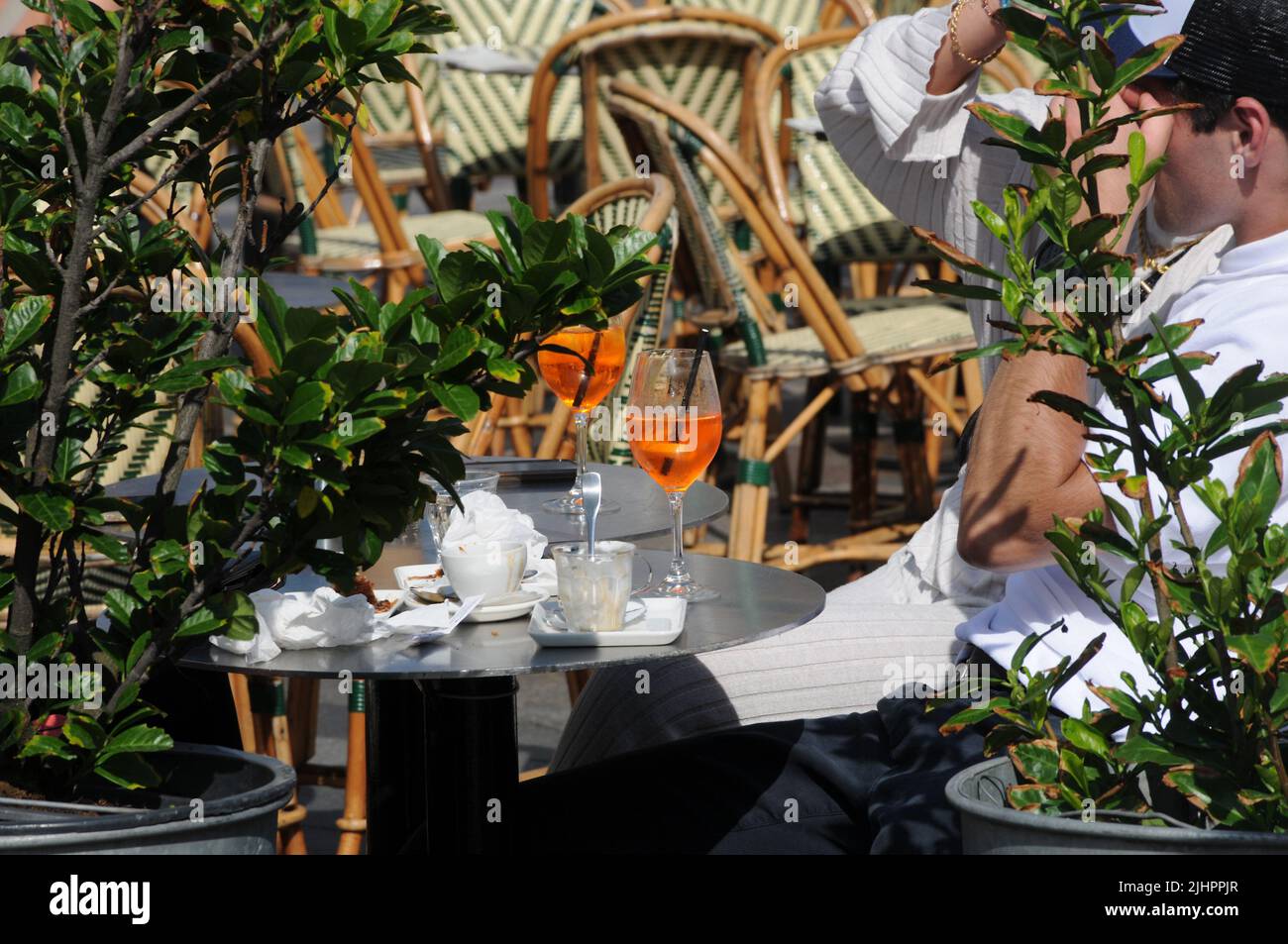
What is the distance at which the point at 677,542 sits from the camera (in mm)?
1628

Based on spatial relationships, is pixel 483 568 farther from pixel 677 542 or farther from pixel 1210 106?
pixel 1210 106

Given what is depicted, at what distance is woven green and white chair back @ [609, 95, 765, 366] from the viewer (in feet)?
10.7

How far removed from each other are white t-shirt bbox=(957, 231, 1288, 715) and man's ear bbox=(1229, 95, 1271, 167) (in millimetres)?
89

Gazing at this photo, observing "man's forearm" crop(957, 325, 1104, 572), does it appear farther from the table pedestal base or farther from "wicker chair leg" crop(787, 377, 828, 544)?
"wicker chair leg" crop(787, 377, 828, 544)

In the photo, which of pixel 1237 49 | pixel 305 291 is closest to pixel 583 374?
pixel 1237 49

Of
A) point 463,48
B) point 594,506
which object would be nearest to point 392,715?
point 594,506

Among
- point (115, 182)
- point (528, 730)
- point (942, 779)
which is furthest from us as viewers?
point (528, 730)

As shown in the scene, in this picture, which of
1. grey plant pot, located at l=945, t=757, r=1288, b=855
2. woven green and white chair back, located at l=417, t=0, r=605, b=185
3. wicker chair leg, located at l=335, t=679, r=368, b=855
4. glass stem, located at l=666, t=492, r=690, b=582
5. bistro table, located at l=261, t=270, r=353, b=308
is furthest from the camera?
woven green and white chair back, located at l=417, t=0, r=605, b=185

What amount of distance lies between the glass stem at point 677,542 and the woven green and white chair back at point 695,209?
Answer: 164 cm

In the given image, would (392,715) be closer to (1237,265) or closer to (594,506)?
(594,506)

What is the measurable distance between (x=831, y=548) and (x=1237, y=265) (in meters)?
1.85

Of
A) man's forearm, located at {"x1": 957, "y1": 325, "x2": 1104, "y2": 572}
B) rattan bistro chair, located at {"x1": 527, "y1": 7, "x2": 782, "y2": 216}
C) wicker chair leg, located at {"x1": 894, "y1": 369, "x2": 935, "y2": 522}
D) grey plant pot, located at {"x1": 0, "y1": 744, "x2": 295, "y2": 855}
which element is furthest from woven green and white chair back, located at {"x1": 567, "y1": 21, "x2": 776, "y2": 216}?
grey plant pot, located at {"x1": 0, "y1": 744, "x2": 295, "y2": 855}

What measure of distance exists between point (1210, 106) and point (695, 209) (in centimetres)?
185
